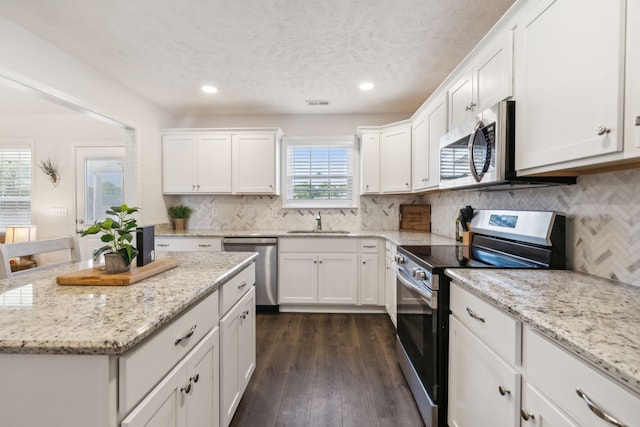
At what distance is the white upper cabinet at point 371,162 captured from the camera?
11.3 feet

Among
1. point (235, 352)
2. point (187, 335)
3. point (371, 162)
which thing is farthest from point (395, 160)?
point (187, 335)

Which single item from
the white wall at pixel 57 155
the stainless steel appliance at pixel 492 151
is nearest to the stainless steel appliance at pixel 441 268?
the stainless steel appliance at pixel 492 151

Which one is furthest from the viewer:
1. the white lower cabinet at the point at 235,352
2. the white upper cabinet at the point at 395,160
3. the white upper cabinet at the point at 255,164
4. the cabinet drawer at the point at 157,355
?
the white upper cabinet at the point at 255,164

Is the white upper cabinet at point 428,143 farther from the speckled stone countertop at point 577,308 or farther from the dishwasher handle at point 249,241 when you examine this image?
the dishwasher handle at point 249,241

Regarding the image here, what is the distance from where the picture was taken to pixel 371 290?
10.6 feet

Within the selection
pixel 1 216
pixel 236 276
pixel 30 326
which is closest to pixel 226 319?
pixel 236 276

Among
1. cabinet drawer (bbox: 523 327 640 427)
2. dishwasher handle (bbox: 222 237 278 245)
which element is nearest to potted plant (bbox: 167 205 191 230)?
dishwasher handle (bbox: 222 237 278 245)

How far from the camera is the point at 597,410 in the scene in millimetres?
638

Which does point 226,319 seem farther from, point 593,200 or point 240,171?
point 240,171

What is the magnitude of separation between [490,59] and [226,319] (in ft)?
6.67

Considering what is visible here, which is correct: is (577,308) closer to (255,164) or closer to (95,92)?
(255,164)

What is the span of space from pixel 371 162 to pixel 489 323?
259cm

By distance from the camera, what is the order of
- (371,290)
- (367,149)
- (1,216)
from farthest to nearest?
(1,216), (367,149), (371,290)

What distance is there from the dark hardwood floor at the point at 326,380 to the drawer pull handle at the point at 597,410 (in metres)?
1.20
